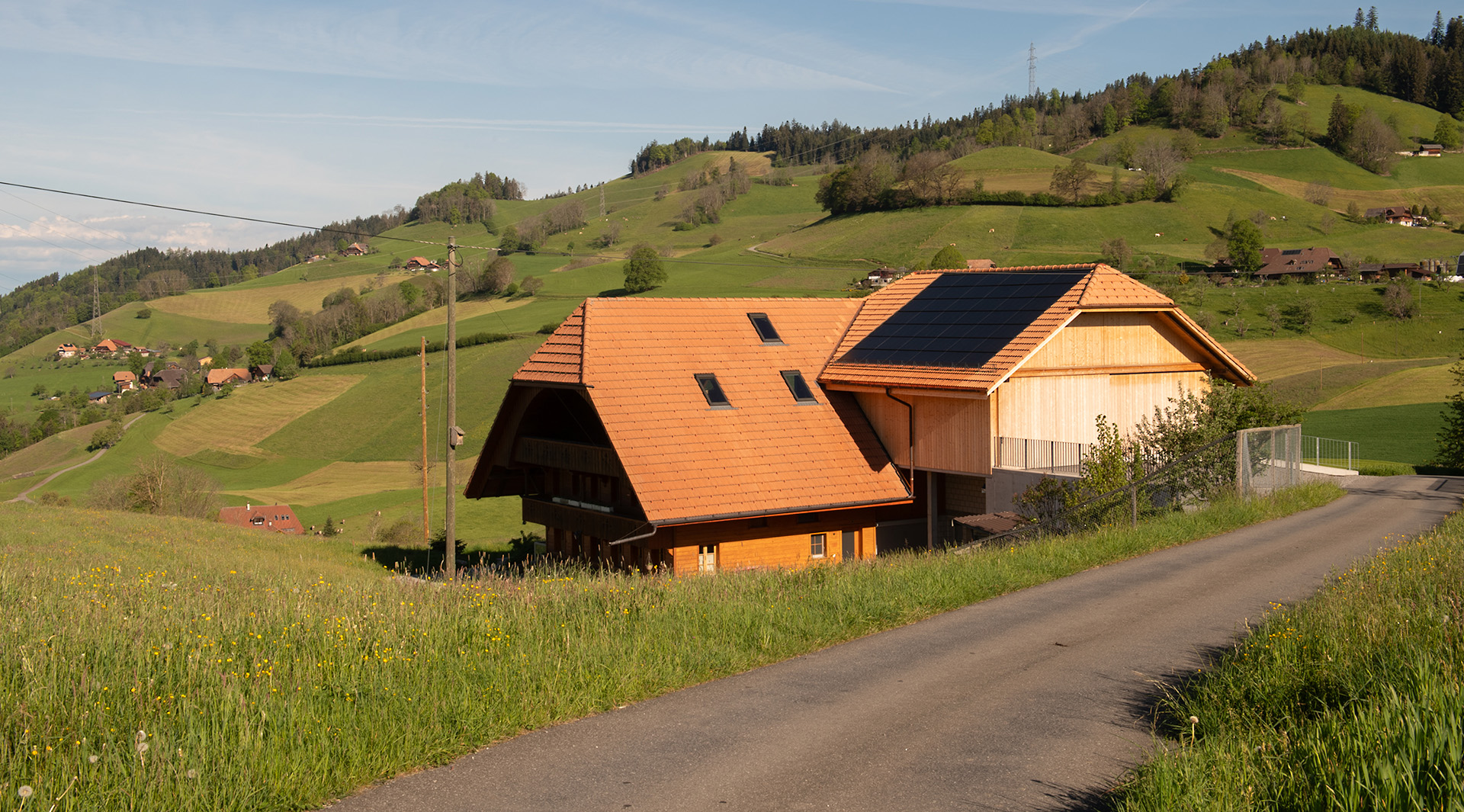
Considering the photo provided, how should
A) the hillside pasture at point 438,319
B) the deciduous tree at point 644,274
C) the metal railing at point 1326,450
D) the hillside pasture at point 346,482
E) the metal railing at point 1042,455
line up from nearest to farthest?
the metal railing at point 1042,455 < the metal railing at point 1326,450 < the hillside pasture at point 346,482 < the deciduous tree at point 644,274 < the hillside pasture at point 438,319

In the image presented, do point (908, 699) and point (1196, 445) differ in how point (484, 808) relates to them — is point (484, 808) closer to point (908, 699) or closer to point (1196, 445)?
point (908, 699)

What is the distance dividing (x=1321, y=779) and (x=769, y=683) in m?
4.40

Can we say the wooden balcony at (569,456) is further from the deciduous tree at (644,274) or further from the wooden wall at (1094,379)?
the deciduous tree at (644,274)

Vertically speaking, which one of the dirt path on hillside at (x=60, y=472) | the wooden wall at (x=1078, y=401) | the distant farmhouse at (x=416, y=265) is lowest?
the dirt path on hillside at (x=60, y=472)

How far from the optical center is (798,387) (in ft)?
90.2

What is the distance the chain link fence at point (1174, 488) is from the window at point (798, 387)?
793cm

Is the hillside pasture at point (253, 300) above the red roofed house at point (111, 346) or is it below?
above

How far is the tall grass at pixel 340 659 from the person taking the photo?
19.1 ft

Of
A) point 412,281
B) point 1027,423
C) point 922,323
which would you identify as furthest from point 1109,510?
point 412,281

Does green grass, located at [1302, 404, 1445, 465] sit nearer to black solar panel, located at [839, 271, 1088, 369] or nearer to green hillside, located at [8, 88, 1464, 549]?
green hillside, located at [8, 88, 1464, 549]

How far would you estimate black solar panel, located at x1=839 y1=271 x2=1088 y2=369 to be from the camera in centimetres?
2523

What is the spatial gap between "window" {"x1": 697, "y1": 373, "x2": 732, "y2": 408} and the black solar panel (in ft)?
13.6

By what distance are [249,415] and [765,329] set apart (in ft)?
262

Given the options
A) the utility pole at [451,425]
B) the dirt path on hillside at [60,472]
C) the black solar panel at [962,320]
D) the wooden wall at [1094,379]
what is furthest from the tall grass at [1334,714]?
the dirt path on hillside at [60,472]
